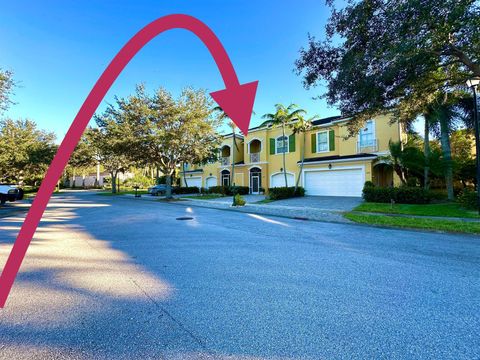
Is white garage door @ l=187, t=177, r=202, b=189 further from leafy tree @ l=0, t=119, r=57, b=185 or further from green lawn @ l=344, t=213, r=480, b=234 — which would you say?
green lawn @ l=344, t=213, r=480, b=234

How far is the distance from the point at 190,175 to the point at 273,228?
1054 inches

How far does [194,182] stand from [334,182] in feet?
63.2

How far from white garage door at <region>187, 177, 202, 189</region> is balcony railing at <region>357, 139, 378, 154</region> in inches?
778

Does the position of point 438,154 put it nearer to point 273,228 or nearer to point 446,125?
point 446,125

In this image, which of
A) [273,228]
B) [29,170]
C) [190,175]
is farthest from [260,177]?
[29,170]

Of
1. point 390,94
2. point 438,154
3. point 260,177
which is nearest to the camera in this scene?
point 390,94

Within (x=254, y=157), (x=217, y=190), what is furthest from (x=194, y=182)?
(x=254, y=157)

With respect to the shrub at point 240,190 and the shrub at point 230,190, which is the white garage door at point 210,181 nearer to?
the shrub at point 230,190

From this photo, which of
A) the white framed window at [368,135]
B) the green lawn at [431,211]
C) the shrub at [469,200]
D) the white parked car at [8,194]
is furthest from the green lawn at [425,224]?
the white parked car at [8,194]

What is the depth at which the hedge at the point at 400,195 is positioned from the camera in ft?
44.2

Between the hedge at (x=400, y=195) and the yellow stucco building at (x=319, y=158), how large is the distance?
328 centimetres

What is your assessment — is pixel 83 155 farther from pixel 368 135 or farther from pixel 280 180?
pixel 368 135

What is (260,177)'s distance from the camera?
25922 mm

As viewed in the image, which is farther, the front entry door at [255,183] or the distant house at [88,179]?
the distant house at [88,179]
